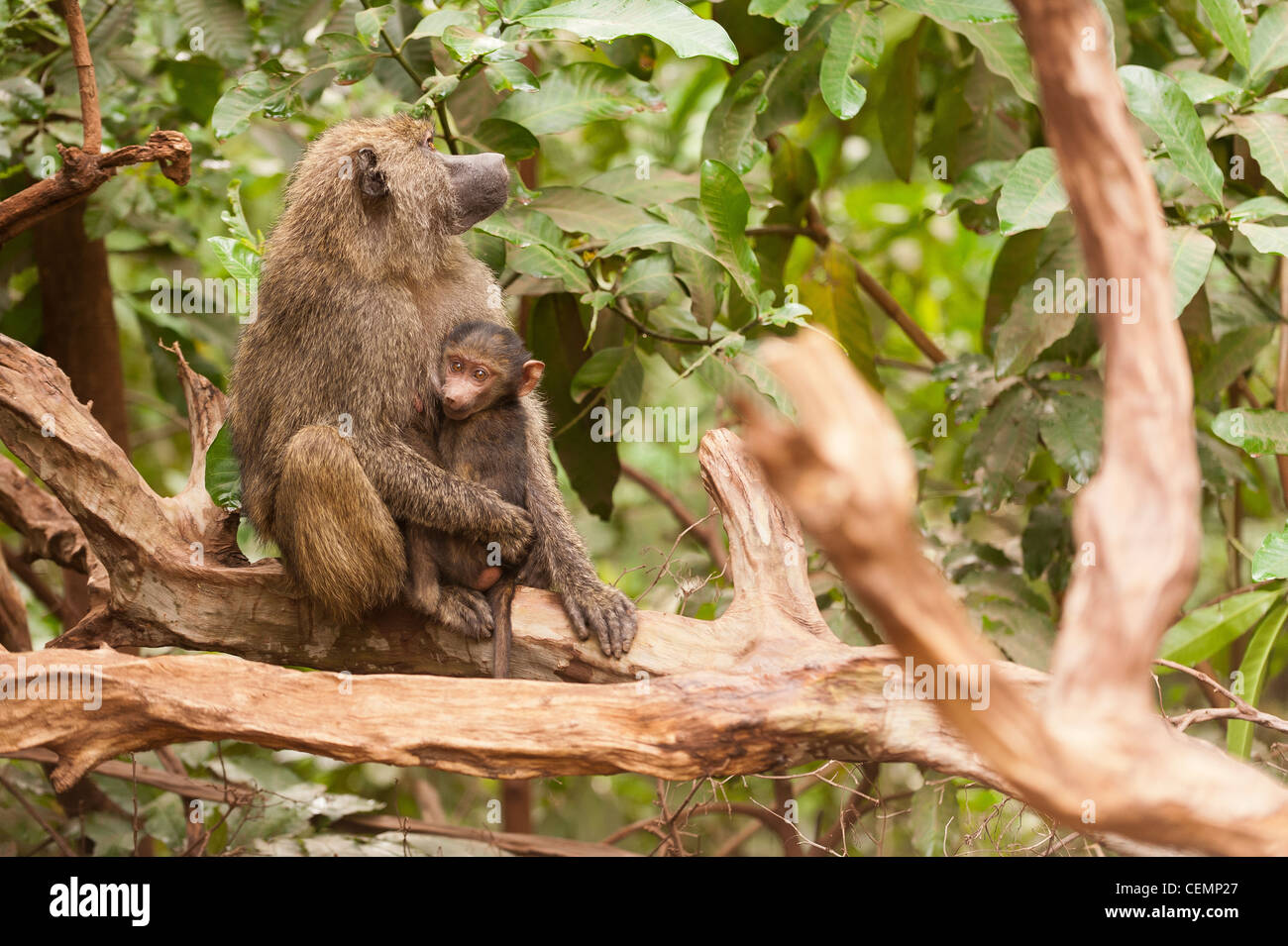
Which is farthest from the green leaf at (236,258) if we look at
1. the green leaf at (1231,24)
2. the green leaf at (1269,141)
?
the green leaf at (1269,141)

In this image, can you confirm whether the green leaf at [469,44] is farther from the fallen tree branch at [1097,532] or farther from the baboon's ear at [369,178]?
the fallen tree branch at [1097,532]

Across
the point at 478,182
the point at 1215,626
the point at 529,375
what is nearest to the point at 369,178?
the point at 478,182

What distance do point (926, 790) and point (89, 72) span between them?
3928mm

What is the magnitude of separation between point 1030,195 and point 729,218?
971mm

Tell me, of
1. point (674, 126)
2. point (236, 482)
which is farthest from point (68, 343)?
point (674, 126)

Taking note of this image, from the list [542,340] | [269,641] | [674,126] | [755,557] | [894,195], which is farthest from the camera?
[894,195]

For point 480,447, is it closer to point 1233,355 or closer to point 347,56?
point 347,56

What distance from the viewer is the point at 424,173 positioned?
3668 millimetres

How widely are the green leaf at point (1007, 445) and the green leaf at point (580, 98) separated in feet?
6.32

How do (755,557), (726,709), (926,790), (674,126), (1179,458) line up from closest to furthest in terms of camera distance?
(1179,458) → (726,709) → (755,557) → (926,790) → (674,126)

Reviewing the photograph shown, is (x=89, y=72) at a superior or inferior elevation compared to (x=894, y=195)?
inferior

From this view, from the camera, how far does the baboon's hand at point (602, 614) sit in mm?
3252

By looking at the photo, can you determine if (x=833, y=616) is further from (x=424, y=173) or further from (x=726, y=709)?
(x=424, y=173)

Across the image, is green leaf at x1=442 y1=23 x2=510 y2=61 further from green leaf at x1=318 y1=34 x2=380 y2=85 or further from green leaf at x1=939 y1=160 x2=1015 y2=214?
green leaf at x1=939 y1=160 x2=1015 y2=214
